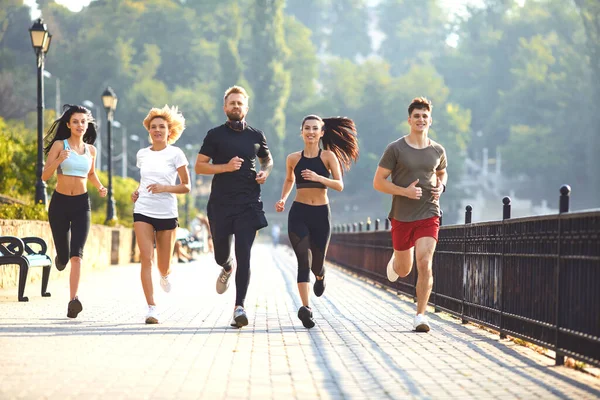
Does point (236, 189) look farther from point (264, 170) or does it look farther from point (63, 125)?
point (63, 125)

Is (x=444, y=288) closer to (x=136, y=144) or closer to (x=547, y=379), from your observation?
(x=547, y=379)

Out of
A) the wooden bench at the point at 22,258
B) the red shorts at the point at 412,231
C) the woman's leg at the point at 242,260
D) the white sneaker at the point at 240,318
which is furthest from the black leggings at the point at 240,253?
the wooden bench at the point at 22,258

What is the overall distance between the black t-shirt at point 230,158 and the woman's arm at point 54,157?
5.20 feet

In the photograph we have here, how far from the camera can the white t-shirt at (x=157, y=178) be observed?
1159 cm

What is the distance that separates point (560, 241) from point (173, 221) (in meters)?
4.07

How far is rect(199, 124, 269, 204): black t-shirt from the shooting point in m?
11.3

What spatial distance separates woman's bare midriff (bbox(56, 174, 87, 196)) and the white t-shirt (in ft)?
2.78

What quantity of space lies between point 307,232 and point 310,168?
23.3 inches

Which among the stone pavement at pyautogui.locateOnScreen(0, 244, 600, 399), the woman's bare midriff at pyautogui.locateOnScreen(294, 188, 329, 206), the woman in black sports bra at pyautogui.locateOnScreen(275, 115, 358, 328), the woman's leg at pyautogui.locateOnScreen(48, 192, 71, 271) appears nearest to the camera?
the stone pavement at pyautogui.locateOnScreen(0, 244, 600, 399)

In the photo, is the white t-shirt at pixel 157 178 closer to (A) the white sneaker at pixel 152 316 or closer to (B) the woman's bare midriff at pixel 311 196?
(A) the white sneaker at pixel 152 316

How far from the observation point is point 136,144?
112m

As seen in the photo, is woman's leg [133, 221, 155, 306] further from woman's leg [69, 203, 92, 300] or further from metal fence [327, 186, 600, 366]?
metal fence [327, 186, 600, 366]

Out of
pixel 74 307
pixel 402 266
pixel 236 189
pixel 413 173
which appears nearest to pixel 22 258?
pixel 74 307

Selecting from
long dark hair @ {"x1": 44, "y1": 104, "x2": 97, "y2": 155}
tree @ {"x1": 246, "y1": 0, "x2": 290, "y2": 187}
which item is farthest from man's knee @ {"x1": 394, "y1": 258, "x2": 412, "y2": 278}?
tree @ {"x1": 246, "y1": 0, "x2": 290, "y2": 187}
